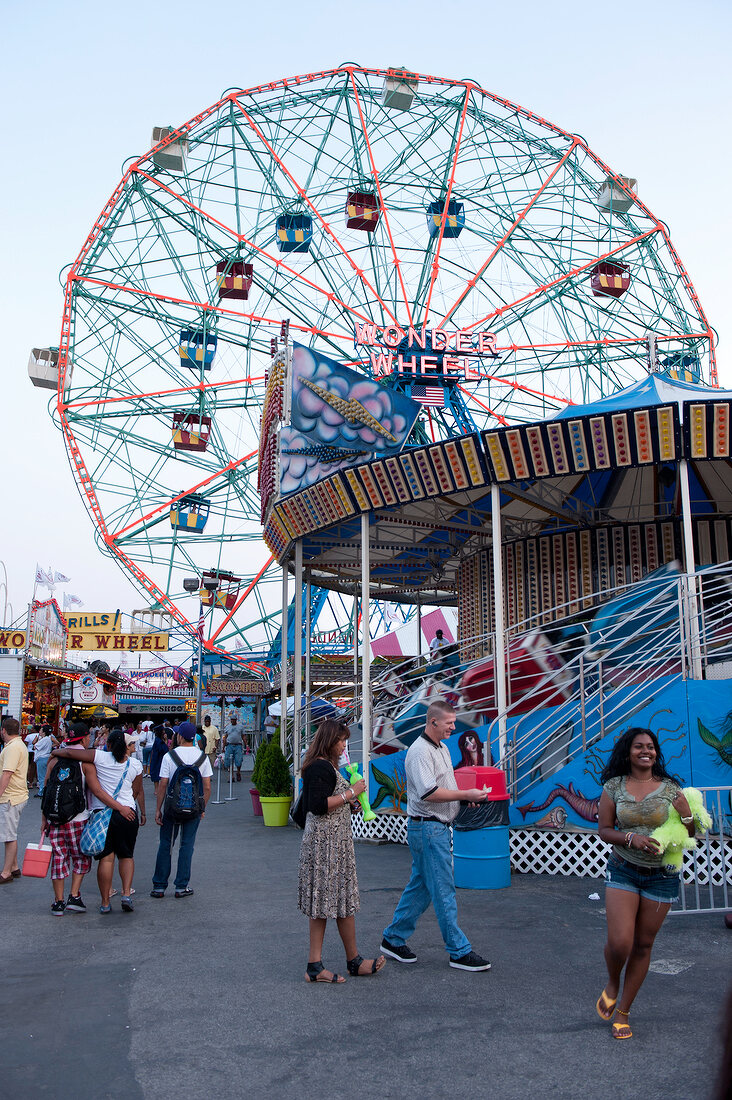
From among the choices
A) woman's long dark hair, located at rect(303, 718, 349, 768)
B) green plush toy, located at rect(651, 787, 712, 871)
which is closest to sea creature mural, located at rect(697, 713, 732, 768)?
green plush toy, located at rect(651, 787, 712, 871)

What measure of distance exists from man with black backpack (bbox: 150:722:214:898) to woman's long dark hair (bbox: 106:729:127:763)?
0.58 m

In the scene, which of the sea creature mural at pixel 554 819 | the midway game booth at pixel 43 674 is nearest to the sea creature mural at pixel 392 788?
the sea creature mural at pixel 554 819

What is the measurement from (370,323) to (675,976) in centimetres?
2377

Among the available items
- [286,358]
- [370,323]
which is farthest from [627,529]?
[370,323]

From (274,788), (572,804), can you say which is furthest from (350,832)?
(274,788)

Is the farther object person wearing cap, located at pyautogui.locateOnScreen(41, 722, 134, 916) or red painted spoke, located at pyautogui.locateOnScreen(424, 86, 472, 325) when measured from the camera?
red painted spoke, located at pyautogui.locateOnScreen(424, 86, 472, 325)

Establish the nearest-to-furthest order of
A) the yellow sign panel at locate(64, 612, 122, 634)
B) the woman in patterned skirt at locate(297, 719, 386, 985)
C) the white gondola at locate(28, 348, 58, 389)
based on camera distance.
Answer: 1. the woman in patterned skirt at locate(297, 719, 386, 985)
2. the white gondola at locate(28, 348, 58, 389)
3. the yellow sign panel at locate(64, 612, 122, 634)

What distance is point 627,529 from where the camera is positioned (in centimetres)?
1338

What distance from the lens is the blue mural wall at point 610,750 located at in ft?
26.5

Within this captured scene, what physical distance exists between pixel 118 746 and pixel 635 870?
14.9 ft

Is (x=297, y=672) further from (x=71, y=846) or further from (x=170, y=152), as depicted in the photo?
(x=170, y=152)

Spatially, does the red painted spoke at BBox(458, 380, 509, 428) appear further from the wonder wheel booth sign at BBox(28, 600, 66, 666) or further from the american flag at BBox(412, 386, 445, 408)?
the wonder wheel booth sign at BBox(28, 600, 66, 666)

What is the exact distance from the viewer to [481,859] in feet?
26.1

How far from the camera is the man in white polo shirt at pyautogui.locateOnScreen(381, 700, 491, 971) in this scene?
527 centimetres
